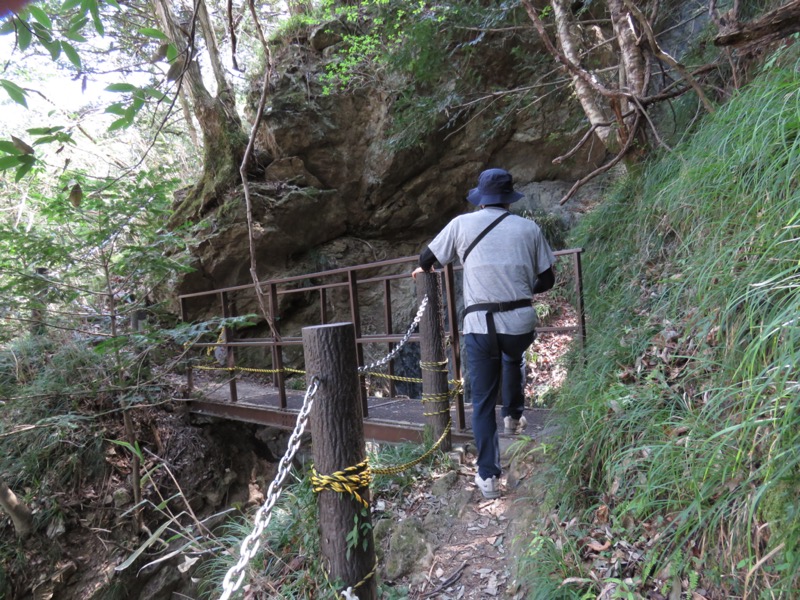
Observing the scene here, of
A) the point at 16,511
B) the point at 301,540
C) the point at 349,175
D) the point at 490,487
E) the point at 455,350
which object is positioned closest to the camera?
the point at 301,540

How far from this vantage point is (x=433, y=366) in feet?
11.1

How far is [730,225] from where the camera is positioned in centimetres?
232

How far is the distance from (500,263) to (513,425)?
4.52ft

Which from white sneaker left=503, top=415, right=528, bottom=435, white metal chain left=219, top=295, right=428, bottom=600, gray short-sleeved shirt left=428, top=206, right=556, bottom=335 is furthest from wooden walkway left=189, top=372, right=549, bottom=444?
white metal chain left=219, top=295, right=428, bottom=600

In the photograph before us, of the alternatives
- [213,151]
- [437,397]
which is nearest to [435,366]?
[437,397]

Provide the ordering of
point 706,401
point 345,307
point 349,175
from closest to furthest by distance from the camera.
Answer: point 706,401, point 349,175, point 345,307

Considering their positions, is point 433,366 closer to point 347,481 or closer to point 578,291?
point 578,291

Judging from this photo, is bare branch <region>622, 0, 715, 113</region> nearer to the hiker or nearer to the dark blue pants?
the hiker

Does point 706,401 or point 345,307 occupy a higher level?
point 706,401

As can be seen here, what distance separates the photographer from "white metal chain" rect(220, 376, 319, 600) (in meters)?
1.27

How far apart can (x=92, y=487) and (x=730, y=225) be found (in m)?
6.39

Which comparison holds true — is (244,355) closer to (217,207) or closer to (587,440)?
(217,207)

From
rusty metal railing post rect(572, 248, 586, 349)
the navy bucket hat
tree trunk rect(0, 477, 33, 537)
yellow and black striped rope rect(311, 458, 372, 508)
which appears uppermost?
the navy bucket hat

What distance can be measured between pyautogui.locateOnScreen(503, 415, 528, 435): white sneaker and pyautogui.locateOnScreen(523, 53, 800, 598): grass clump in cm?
54
